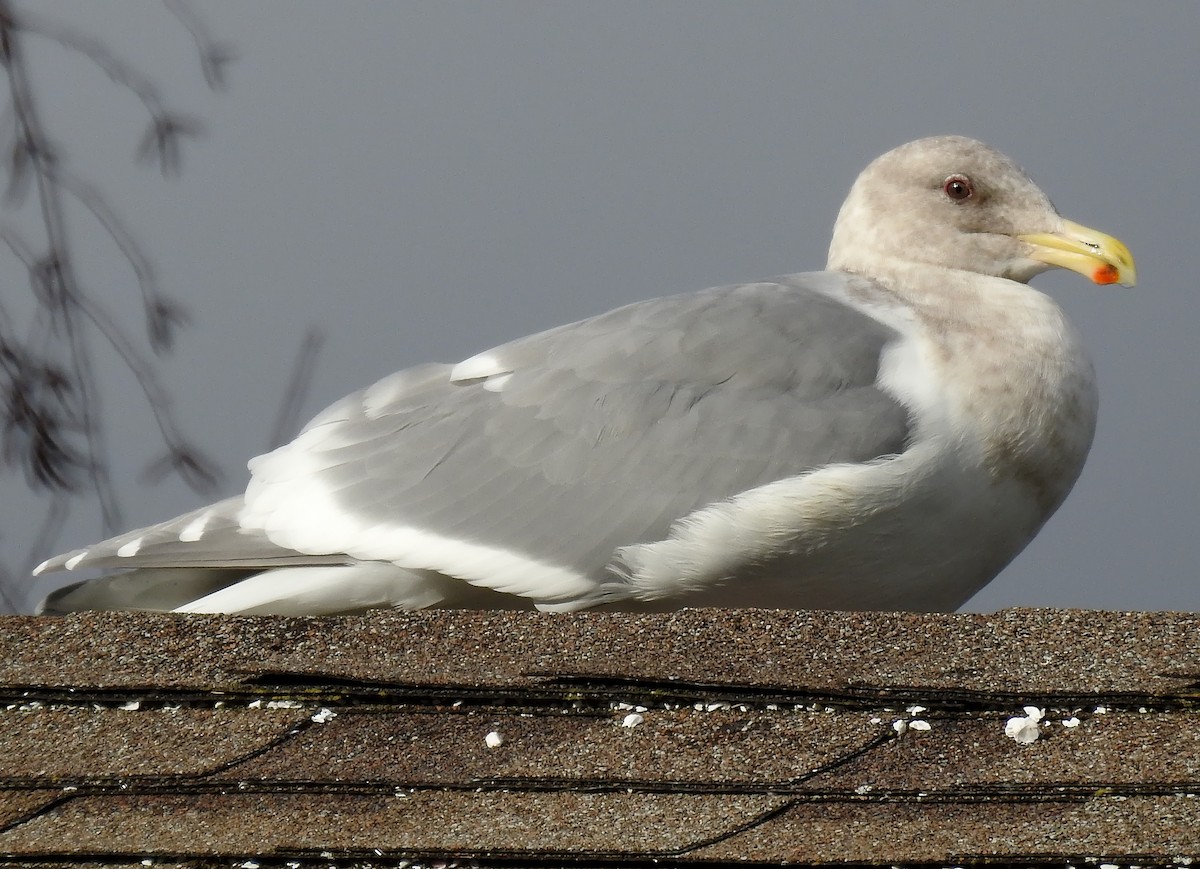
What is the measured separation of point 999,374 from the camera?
2.62 meters

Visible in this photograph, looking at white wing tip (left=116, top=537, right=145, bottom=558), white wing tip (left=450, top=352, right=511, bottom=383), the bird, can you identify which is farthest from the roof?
white wing tip (left=450, top=352, right=511, bottom=383)

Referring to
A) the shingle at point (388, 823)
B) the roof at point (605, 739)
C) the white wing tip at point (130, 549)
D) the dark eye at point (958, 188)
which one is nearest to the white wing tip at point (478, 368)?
the white wing tip at point (130, 549)

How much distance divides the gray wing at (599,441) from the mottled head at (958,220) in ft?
1.73

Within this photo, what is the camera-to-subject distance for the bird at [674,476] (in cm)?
242

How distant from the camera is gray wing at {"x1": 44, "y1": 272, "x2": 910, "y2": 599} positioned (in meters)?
2.45

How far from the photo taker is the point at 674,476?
2.46m

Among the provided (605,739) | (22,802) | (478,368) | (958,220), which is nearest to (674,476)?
(478,368)

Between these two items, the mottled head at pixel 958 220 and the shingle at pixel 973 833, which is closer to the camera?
the shingle at pixel 973 833

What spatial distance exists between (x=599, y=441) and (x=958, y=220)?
114cm

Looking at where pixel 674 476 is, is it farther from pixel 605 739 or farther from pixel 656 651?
pixel 605 739

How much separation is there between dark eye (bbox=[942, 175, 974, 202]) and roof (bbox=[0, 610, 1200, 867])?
67.4 inches

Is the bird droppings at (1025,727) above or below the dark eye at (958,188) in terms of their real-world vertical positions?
below

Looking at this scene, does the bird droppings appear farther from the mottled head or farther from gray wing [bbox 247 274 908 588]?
the mottled head

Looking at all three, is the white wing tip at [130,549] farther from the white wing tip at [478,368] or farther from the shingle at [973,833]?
the shingle at [973,833]
